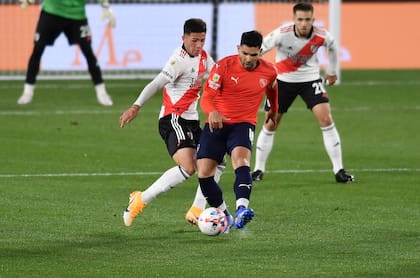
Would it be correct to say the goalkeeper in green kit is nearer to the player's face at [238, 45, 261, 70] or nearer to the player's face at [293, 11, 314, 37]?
the player's face at [293, 11, 314, 37]

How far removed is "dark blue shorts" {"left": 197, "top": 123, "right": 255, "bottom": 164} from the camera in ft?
35.1

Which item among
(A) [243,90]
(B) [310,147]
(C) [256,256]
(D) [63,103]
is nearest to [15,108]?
(D) [63,103]

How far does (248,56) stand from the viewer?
34.8 ft

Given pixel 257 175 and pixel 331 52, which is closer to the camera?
pixel 257 175

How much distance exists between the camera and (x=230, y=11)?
25.2 m

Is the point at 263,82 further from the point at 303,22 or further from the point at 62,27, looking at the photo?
the point at 62,27

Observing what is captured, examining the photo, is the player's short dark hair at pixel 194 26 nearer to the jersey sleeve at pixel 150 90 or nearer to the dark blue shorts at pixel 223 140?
the jersey sleeve at pixel 150 90

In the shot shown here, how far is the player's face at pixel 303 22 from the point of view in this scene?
14.0 meters

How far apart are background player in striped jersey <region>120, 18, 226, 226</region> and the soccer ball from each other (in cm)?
94

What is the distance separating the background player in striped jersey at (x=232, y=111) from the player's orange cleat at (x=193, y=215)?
31cm

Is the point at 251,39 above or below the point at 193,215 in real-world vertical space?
above

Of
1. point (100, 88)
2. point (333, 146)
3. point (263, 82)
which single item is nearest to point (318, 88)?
point (333, 146)

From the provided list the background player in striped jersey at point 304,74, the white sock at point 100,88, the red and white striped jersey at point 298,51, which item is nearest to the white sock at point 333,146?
the background player in striped jersey at point 304,74

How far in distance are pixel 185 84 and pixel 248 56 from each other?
0.96m
